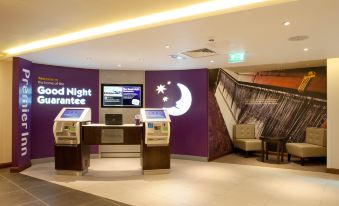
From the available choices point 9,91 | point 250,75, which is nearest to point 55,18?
point 9,91

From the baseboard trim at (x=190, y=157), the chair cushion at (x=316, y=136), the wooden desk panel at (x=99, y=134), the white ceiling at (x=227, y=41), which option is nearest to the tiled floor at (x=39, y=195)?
the wooden desk panel at (x=99, y=134)

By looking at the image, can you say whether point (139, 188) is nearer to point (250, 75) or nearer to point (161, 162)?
point (161, 162)

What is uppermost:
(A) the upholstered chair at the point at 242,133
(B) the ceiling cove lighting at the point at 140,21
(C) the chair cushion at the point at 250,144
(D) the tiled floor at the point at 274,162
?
(B) the ceiling cove lighting at the point at 140,21

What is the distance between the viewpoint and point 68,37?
4.77 m

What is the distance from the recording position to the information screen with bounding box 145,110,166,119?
612 cm

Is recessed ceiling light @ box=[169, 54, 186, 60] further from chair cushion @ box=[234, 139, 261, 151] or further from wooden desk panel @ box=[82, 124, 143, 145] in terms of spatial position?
chair cushion @ box=[234, 139, 261, 151]

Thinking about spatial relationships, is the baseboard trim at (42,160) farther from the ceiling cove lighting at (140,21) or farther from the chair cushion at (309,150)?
the chair cushion at (309,150)

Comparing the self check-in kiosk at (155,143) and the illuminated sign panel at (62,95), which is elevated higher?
the illuminated sign panel at (62,95)

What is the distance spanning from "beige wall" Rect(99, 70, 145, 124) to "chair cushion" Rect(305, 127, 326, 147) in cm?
532

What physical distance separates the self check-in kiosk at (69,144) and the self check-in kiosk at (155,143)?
56.4 inches

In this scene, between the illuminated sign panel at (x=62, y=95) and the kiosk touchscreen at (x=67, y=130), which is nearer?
the kiosk touchscreen at (x=67, y=130)

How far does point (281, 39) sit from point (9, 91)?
22.5 feet

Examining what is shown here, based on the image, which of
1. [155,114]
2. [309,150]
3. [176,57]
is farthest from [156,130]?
[309,150]

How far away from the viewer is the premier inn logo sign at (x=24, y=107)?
6.30 metres
